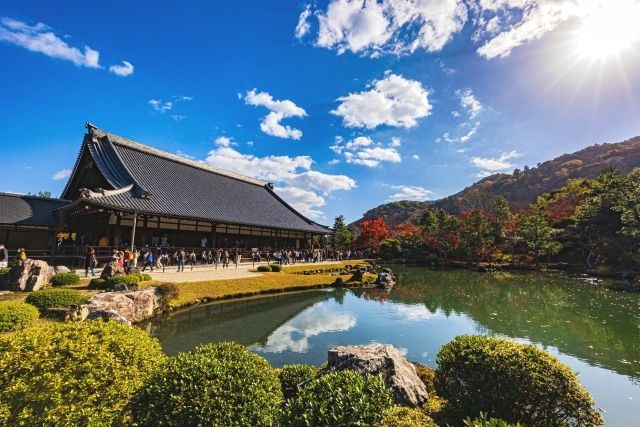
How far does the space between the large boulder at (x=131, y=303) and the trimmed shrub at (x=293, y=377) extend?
8966 mm

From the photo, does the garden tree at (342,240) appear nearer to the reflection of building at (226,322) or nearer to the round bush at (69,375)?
the reflection of building at (226,322)

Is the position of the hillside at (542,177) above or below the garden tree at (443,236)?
above

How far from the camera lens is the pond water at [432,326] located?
403 inches

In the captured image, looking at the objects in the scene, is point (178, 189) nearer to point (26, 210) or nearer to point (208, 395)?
point (26, 210)

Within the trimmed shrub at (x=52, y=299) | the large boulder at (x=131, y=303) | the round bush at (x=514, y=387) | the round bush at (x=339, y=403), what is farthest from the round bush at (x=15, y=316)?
the round bush at (x=514, y=387)

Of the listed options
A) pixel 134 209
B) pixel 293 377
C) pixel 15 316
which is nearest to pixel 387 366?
pixel 293 377

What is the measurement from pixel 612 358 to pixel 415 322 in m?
6.99

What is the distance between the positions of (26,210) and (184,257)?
1283 cm

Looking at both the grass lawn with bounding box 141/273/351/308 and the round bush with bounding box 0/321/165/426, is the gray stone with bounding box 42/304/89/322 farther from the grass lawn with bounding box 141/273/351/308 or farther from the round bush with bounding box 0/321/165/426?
the round bush with bounding box 0/321/165/426

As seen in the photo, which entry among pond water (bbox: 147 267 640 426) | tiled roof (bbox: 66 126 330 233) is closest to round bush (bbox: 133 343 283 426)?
pond water (bbox: 147 267 640 426)

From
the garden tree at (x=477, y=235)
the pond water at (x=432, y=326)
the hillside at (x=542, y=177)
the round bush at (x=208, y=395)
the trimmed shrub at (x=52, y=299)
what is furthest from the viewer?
the hillside at (x=542, y=177)

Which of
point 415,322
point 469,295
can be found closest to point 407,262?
point 469,295

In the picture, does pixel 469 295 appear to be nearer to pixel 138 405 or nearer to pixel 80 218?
pixel 138 405

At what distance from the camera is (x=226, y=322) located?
14.1 meters
